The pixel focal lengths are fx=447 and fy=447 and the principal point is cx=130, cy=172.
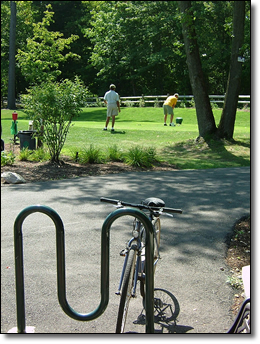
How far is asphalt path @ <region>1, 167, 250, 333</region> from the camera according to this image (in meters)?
4.17

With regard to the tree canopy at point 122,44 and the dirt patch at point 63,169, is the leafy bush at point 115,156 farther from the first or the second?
the tree canopy at point 122,44

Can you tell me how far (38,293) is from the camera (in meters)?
4.66

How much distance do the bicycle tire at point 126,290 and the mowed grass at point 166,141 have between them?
8.77 meters

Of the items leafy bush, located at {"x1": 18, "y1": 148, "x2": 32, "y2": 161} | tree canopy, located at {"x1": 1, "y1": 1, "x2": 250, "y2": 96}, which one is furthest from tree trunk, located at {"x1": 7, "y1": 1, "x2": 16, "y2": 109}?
leafy bush, located at {"x1": 18, "y1": 148, "x2": 32, "y2": 161}

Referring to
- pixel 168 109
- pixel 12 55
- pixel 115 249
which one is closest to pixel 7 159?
pixel 115 249

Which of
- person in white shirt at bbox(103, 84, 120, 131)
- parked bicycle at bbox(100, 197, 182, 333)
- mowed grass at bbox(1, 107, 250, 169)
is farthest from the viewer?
person in white shirt at bbox(103, 84, 120, 131)

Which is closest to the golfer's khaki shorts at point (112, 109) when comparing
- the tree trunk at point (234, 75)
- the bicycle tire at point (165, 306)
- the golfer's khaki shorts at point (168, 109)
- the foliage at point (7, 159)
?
the golfer's khaki shorts at point (168, 109)

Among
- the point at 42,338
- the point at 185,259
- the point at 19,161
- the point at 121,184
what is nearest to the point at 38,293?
the point at 185,259

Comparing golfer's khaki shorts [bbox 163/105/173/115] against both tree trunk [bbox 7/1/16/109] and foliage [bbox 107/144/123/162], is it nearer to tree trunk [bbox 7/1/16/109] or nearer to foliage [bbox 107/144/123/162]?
foliage [bbox 107/144/123/162]

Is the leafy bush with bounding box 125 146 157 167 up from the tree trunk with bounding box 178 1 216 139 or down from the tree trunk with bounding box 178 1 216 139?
down

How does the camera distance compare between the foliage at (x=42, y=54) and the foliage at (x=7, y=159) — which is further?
the foliage at (x=42, y=54)

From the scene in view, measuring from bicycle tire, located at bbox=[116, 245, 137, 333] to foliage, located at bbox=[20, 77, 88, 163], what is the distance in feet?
27.8

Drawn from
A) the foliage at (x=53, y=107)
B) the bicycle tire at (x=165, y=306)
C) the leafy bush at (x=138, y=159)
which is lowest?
the bicycle tire at (x=165, y=306)

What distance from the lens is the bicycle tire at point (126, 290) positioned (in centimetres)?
343
